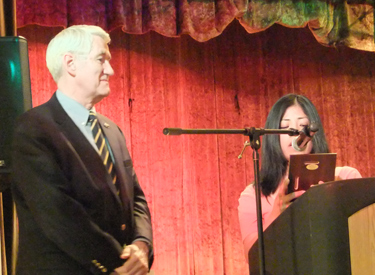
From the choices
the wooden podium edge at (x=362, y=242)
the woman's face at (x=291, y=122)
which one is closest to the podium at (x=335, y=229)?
the wooden podium edge at (x=362, y=242)

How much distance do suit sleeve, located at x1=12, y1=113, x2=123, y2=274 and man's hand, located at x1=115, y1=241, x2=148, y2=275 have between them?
1.1 inches

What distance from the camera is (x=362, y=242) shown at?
1151 millimetres

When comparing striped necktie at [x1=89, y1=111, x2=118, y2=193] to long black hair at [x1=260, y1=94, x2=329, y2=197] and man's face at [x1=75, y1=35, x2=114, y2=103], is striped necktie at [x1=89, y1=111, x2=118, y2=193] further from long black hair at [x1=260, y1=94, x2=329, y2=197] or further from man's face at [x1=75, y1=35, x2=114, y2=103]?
long black hair at [x1=260, y1=94, x2=329, y2=197]

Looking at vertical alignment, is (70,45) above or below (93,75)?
above

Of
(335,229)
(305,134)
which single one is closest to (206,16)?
(305,134)

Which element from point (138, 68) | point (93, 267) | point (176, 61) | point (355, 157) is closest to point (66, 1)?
point (138, 68)

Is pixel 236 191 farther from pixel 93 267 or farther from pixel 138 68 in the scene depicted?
pixel 93 267

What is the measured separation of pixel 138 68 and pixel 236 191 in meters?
1.40

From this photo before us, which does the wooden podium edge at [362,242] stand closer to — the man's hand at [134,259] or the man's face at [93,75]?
the man's hand at [134,259]

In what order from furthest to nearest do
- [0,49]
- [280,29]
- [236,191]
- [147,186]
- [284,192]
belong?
[280,29] → [236,191] → [147,186] → [284,192] → [0,49]

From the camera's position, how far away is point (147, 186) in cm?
353

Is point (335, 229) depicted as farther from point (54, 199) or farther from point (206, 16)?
point (206, 16)

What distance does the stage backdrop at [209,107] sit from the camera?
3.52 meters

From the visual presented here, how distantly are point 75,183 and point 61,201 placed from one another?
3.3 inches
